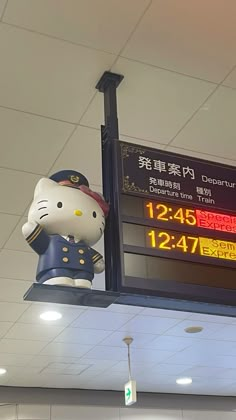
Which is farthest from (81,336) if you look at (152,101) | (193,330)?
(152,101)

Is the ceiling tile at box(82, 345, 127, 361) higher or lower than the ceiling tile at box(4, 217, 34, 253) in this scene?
lower

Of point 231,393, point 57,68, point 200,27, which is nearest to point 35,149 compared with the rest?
point 57,68

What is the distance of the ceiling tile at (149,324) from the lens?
5516 millimetres

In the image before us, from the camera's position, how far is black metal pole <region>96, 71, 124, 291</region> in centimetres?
226

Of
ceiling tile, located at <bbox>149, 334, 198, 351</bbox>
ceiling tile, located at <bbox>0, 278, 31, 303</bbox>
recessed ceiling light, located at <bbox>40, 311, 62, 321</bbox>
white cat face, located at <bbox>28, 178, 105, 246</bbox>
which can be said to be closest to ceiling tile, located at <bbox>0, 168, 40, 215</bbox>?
white cat face, located at <bbox>28, 178, 105, 246</bbox>

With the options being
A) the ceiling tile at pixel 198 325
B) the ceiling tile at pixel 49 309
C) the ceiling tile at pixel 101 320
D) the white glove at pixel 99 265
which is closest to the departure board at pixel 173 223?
the white glove at pixel 99 265

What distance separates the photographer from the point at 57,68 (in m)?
2.54

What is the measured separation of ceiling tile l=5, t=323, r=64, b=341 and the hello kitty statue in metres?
3.50

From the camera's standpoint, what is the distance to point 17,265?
440cm

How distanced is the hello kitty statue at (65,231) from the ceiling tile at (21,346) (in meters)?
4.01

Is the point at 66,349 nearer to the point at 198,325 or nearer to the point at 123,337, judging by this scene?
the point at 123,337

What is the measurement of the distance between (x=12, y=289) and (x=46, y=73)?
2.71 metres

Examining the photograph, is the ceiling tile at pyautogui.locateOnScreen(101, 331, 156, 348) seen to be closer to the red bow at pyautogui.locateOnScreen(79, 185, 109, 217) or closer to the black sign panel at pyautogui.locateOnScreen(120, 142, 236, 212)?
the black sign panel at pyautogui.locateOnScreen(120, 142, 236, 212)

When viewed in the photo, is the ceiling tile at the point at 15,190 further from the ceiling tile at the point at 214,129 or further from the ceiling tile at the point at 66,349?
the ceiling tile at the point at 66,349
